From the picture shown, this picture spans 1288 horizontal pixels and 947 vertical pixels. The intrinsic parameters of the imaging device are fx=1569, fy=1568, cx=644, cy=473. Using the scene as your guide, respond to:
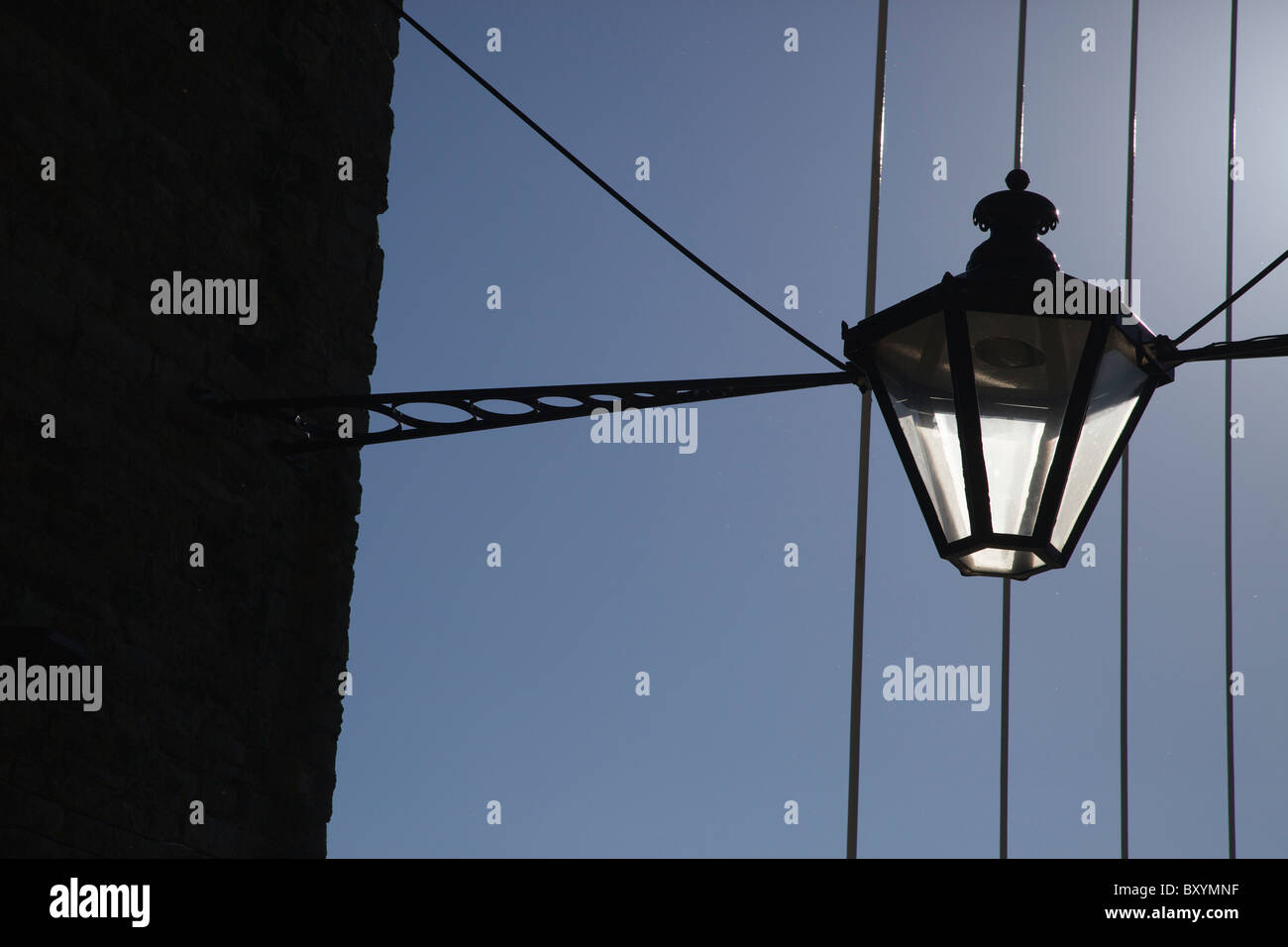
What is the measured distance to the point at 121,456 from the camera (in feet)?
14.4

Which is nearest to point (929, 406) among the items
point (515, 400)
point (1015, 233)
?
point (1015, 233)

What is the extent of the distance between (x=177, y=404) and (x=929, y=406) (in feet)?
8.60

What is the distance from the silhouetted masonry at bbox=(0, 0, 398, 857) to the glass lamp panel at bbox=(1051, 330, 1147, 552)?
8.10 ft

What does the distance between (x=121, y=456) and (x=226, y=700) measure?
863 mm

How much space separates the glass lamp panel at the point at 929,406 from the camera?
9.04 ft

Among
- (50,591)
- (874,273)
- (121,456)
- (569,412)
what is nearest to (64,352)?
(121,456)

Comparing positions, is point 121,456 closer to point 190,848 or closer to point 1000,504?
point 190,848
